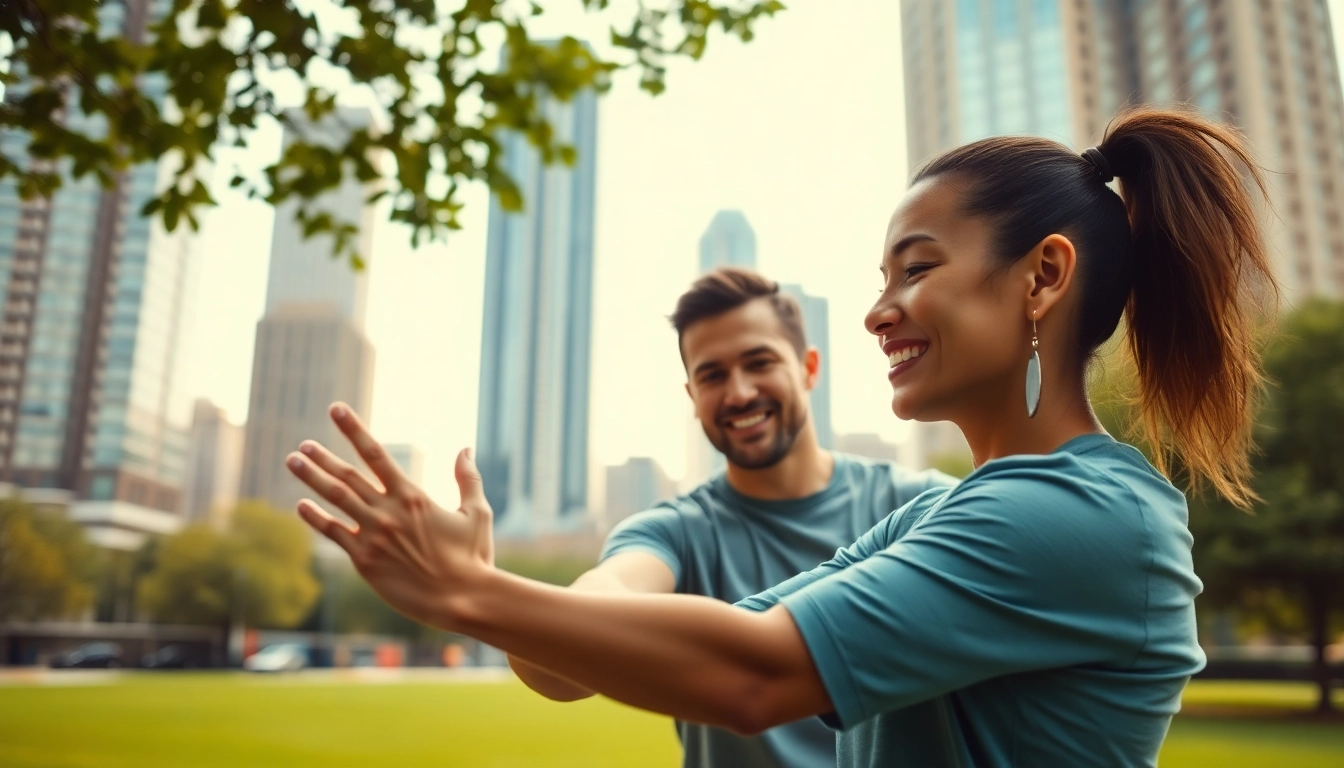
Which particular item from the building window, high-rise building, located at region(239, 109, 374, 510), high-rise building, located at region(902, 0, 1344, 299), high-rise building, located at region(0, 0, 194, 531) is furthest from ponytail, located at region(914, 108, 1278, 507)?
high-rise building, located at region(239, 109, 374, 510)

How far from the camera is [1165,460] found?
77.2 inches

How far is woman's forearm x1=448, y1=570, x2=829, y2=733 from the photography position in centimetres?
111

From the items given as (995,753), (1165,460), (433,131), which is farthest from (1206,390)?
(433,131)

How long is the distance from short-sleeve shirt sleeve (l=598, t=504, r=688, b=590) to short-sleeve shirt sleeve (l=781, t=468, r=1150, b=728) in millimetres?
1487

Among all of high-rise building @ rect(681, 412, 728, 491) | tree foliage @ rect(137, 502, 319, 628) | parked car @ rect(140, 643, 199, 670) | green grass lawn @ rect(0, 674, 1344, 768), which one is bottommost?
parked car @ rect(140, 643, 199, 670)

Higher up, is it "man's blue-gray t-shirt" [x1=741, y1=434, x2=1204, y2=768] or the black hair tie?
the black hair tie

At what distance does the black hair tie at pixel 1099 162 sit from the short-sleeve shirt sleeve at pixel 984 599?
27.5 inches

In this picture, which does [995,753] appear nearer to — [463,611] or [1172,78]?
[463,611]

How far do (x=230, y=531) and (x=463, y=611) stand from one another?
6594 centimetres

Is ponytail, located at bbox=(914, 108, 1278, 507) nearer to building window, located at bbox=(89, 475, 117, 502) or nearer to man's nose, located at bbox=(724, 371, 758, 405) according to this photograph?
man's nose, located at bbox=(724, 371, 758, 405)

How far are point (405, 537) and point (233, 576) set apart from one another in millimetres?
63699

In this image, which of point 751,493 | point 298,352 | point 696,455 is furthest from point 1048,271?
point 298,352

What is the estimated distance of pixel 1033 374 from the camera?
151 cm

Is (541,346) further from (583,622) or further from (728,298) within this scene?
(583,622)
